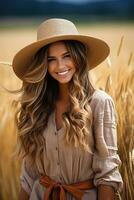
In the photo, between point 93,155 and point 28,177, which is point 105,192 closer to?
point 93,155

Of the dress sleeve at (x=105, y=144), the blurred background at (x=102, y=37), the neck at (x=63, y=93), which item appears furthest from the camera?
the blurred background at (x=102, y=37)

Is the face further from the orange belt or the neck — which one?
the orange belt

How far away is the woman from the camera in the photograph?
4.96ft

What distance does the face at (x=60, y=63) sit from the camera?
1.53 m

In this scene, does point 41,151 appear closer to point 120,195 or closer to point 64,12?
point 120,195

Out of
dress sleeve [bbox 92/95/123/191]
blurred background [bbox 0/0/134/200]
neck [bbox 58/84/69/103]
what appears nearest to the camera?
dress sleeve [bbox 92/95/123/191]

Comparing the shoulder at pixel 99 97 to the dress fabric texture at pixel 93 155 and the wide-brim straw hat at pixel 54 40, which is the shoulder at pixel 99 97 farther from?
the wide-brim straw hat at pixel 54 40

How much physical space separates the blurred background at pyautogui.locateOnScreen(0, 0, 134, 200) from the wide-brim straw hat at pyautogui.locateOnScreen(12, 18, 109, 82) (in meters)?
0.20

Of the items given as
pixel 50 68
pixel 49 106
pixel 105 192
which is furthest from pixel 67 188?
pixel 50 68

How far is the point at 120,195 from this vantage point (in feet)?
6.25

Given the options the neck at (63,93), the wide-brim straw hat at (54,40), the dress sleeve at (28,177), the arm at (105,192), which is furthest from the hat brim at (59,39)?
the arm at (105,192)

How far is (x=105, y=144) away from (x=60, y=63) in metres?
0.34

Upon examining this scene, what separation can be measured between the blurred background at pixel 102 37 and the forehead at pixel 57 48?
0.33 metres

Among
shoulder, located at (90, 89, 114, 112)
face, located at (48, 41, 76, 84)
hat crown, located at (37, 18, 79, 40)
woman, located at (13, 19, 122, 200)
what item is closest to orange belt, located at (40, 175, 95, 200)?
woman, located at (13, 19, 122, 200)
